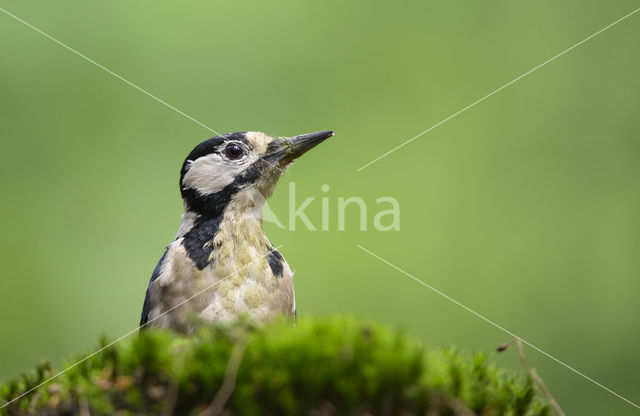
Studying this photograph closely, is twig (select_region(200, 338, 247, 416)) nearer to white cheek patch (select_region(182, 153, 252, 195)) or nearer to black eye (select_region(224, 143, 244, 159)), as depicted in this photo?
white cheek patch (select_region(182, 153, 252, 195))

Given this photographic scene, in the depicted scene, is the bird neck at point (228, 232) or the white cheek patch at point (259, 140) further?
the white cheek patch at point (259, 140)

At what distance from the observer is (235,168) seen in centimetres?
428

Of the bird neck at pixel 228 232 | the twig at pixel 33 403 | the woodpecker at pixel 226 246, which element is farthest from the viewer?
the bird neck at pixel 228 232

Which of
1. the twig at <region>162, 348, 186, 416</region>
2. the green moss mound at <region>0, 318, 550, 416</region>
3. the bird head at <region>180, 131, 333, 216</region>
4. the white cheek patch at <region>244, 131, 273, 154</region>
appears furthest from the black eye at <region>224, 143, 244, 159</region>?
the twig at <region>162, 348, 186, 416</region>

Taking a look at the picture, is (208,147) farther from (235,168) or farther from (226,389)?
(226,389)

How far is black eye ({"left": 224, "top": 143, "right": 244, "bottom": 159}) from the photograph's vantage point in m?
4.32

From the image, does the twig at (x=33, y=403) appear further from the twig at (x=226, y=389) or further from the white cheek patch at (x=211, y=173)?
the white cheek patch at (x=211, y=173)

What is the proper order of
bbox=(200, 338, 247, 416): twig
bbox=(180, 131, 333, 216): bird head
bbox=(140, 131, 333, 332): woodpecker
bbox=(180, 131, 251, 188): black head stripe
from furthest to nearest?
bbox=(180, 131, 251, 188): black head stripe → bbox=(180, 131, 333, 216): bird head → bbox=(140, 131, 333, 332): woodpecker → bbox=(200, 338, 247, 416): twig

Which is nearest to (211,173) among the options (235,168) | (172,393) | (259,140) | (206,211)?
(235,168)

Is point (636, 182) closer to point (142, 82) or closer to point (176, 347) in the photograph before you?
point (142, 82)

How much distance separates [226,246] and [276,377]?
7.26 feet

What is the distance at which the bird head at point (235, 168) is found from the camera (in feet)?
13.7

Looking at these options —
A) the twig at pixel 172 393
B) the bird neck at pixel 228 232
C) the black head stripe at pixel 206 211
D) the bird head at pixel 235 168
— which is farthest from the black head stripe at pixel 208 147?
the twig at pixel 172 393

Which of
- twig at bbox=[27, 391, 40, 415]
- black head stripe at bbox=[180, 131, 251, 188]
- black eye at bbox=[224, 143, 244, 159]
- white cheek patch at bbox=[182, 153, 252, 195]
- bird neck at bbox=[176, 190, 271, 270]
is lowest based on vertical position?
twig at bbox=[27, 391, 40, 415]
